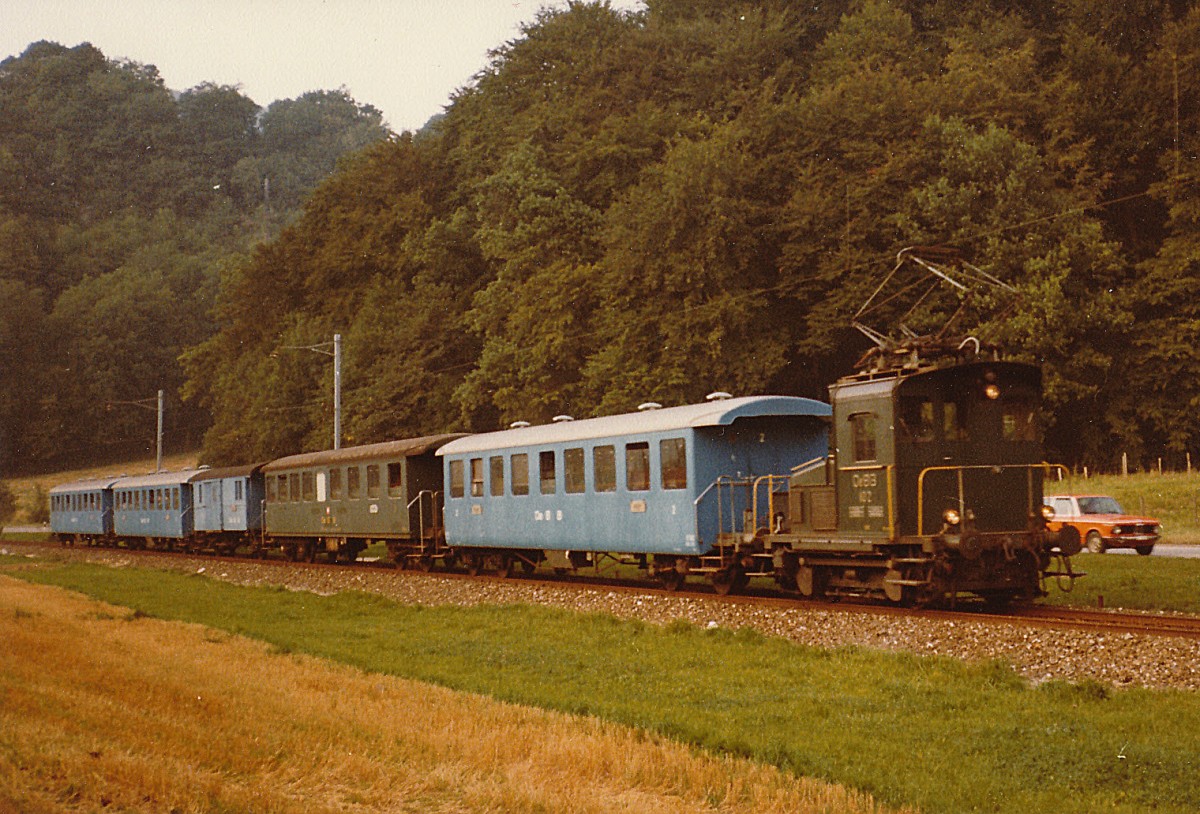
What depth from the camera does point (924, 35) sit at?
2409 inches

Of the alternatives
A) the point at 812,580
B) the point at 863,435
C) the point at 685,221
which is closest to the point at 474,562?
the point at 812,580

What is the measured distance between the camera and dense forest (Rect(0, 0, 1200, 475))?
153 feet

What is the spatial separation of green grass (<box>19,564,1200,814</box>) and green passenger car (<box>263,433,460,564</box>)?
10.7 meters

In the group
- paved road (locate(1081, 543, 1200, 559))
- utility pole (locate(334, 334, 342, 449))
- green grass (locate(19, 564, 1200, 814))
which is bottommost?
paved road (locate(1081, 543, 1200, 559))

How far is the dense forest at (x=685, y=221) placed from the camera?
46.7 metres

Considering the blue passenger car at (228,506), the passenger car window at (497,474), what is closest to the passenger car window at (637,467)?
the passenger car window at (497,474)

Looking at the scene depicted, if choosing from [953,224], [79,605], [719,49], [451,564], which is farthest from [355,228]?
[79,605]

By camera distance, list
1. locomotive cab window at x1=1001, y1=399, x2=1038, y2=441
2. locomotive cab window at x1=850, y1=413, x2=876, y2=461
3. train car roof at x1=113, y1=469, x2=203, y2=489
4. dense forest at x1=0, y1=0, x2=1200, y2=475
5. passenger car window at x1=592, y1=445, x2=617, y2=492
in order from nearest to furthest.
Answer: locomotive cab window at x1=850, y1=413, x2=876, y2=461 < locomotive cab window at x1=1001, y1=399, x2=1038, y2=441 < passenger car window at x1=592, y1=445, x2=617, y2=492 < dense forest at x1=0, y1=0, x2=1200, y2=475 < train car roof at x1=113, y1=469, x2=203, y2=489

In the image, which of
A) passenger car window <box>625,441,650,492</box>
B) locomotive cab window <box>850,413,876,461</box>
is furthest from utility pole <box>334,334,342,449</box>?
locomotive cab window <box>850,413,876,461</box>

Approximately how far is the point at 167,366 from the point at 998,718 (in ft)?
281

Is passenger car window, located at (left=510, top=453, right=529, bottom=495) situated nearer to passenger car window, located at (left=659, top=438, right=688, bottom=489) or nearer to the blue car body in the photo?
the blue car body

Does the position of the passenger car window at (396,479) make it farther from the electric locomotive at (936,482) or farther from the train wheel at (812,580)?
the electric locomotive at (936,482)

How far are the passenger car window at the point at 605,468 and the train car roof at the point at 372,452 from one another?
7.60 meters

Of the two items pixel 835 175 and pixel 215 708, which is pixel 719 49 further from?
pixel 215 708
